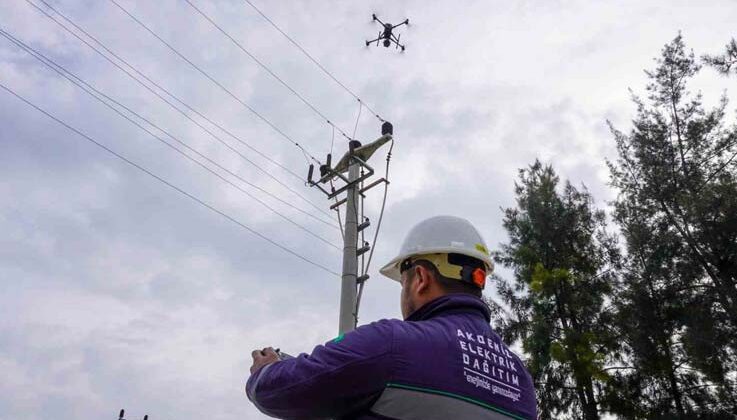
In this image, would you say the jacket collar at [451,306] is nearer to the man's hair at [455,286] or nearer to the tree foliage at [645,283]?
the man's hair at [455,286]

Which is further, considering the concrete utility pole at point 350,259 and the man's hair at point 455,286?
the concrete utility pole at point 350,259

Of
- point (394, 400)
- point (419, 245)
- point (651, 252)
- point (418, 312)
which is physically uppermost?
point (651, 252)

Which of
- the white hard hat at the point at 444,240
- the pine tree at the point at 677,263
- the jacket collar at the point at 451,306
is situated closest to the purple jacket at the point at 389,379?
the jacket collar at the point at 451,306

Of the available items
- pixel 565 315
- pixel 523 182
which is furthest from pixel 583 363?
pixel 523 182

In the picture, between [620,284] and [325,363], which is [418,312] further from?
[620,284]

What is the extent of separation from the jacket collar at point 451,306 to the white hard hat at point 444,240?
1.09 ft

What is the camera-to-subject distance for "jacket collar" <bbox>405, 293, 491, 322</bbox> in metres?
1.88

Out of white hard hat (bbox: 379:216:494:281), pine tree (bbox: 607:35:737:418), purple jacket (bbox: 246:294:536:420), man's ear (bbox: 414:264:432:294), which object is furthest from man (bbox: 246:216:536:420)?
pine tree (bbox: 607:35:737:418)

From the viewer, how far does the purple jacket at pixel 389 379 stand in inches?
58.3

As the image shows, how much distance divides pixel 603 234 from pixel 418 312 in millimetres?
20053

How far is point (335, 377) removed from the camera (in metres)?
1.48

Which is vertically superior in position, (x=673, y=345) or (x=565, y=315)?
(x=565, y=315)

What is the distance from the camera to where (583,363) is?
53.0 ft

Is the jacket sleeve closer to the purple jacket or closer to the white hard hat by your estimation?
the purple jacket
